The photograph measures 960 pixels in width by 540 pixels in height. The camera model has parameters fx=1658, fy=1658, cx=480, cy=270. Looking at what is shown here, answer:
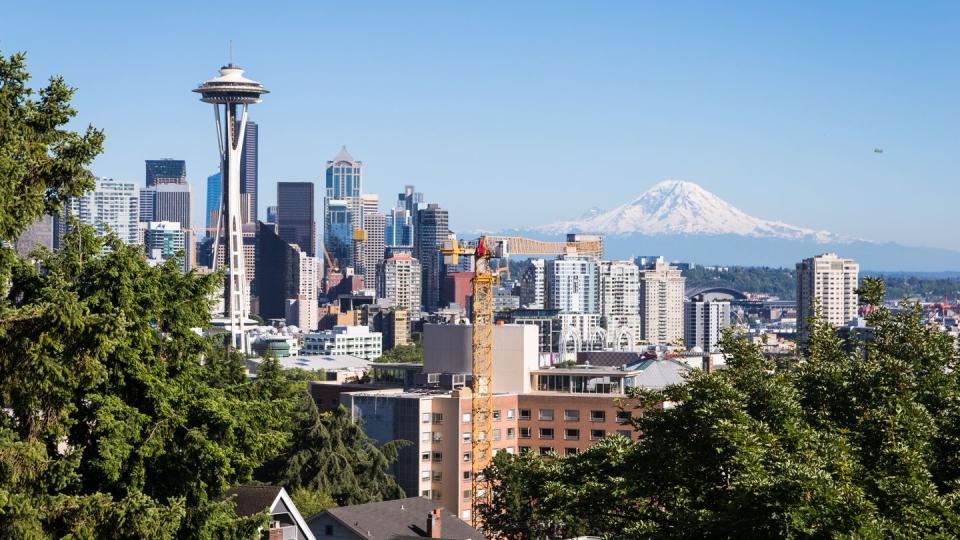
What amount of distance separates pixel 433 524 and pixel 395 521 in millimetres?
1365

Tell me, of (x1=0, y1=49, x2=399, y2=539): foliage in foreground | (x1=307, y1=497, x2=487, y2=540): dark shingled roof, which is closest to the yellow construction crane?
(x1=307, y1=497, x2=487, y2=540): dark shingled roof

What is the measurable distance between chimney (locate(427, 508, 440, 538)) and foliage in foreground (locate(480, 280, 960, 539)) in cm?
1923

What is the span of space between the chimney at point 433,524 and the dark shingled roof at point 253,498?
13568 mm

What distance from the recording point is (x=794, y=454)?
27.2 meters

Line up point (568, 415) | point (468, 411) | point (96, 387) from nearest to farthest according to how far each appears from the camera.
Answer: point (96, 387) < point (468, 411) < point (568, 415)

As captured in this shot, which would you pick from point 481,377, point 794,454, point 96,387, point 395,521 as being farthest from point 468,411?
point 794,454

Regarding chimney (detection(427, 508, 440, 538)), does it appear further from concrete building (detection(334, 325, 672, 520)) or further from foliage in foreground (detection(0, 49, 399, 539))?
concrete building (detection(334, 325, 672, 520))

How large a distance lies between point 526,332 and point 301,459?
41.5 meters

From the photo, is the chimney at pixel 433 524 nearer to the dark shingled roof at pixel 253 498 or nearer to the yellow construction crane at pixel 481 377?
the dark shingled roof at pixel 253 498

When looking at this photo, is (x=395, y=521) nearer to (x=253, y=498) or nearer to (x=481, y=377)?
(x=253, y=498)

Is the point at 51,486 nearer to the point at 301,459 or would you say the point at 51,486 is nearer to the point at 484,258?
the point at 301,459

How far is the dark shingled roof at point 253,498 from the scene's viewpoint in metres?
41.3

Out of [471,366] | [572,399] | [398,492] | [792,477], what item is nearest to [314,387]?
[471,366]

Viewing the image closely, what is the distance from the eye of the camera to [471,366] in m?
111
